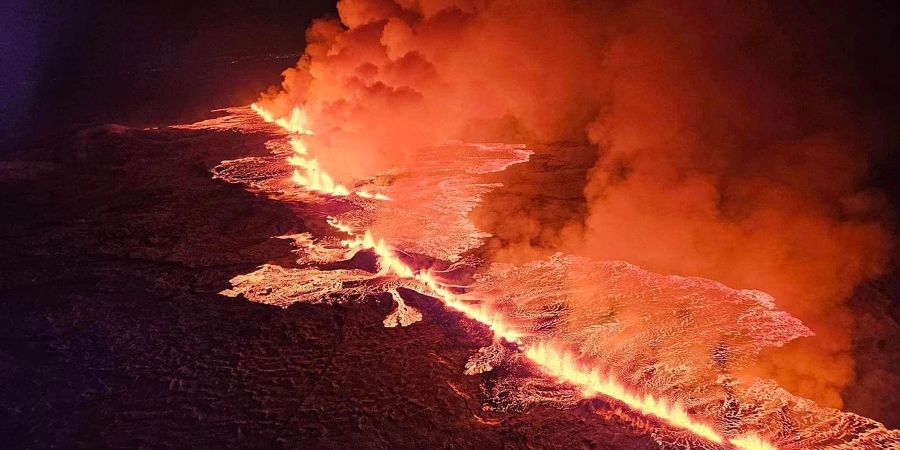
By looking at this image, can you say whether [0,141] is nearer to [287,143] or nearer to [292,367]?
[287,143]

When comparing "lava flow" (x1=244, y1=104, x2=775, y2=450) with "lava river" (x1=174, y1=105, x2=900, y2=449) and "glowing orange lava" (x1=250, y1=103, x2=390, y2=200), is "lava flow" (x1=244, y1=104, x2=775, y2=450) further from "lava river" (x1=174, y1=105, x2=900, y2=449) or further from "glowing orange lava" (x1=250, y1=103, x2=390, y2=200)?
"glowing orange lava" (x1=250, y1=103, x2=390, y2=200)

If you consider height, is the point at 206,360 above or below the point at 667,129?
below

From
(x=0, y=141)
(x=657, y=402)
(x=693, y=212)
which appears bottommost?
(x=0, y=141)

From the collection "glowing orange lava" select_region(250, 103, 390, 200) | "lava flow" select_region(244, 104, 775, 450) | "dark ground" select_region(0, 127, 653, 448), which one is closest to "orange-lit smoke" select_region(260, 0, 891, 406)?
"glowing orange lava" select_region(250, 103, 390, 200)

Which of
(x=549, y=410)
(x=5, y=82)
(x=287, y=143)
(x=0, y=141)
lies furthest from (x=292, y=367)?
(x=5, y=82)

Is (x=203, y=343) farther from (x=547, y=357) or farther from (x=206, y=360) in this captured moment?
(x=547, y=357)

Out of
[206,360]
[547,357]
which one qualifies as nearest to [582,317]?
[547,357]
